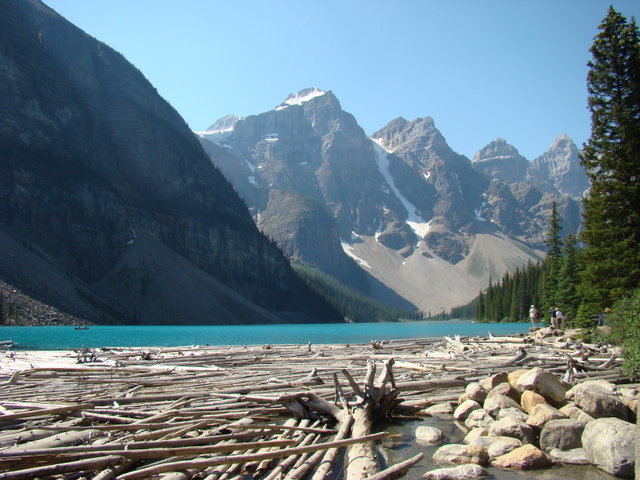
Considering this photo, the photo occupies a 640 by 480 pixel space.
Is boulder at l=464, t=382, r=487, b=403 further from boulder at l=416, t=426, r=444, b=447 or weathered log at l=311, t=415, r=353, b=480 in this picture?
weathered log at l=311, t=415, r=353, b=480

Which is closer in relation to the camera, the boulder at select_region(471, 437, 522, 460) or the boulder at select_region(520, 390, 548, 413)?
the boulder at select_region(471, 437, 522, 460)

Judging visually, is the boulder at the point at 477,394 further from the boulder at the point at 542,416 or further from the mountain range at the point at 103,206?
the mountain range at the point at 103,206

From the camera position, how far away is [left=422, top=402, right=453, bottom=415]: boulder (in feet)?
41.7

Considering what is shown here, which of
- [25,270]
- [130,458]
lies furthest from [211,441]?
[25,270]

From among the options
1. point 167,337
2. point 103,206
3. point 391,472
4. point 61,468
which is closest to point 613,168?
point 391,472

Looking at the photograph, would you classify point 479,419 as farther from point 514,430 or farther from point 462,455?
point 462,455

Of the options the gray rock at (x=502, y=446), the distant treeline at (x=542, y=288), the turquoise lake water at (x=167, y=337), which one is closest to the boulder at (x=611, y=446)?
the gray rock at (x=502, y=446)

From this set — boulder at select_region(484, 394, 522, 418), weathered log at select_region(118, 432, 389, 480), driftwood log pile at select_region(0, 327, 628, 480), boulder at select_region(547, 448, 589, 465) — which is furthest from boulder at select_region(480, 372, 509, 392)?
weathered log at select_region(118, 432, 389, 480)

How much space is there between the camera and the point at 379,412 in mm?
11359

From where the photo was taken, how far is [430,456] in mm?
9148

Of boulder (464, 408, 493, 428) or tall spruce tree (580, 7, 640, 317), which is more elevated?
tall spruce tree (580, 7, 640, 317)

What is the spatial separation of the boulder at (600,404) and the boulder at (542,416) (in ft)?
1.73

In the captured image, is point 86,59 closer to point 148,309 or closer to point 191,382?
point 148,309

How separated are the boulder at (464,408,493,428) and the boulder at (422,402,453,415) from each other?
1322 mm
